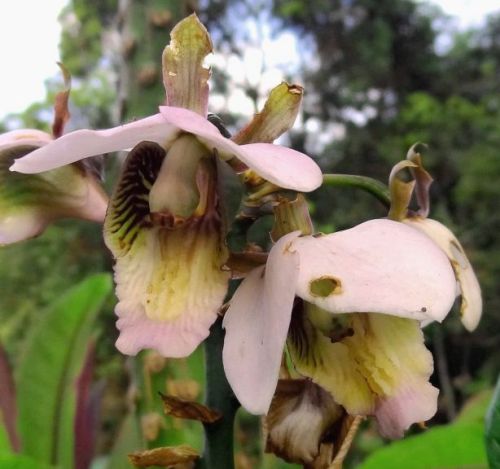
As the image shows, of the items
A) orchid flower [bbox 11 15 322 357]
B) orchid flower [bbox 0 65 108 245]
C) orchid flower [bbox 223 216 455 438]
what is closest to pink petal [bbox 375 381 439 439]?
orchid flower [bbox 223 216 455 438]

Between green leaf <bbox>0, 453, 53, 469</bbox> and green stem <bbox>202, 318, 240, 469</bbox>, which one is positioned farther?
green leaf <bbox>0, 453, 53, 469</bbox>

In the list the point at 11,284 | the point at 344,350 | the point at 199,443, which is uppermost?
the point at 344,350

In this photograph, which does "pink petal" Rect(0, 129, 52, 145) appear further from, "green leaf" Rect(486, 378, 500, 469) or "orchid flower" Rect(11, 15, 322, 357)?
"green leaf" Rect(486, 378, 500, 469)

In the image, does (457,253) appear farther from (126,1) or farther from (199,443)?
(126,1)

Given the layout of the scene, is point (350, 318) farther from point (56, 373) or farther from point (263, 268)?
point (56, 373)

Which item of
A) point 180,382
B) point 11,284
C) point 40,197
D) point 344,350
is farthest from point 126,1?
point 11,284

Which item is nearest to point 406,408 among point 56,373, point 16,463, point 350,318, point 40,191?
point 350,318

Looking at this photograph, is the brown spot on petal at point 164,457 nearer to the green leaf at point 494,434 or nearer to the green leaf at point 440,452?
the green leaf at point 494,434
